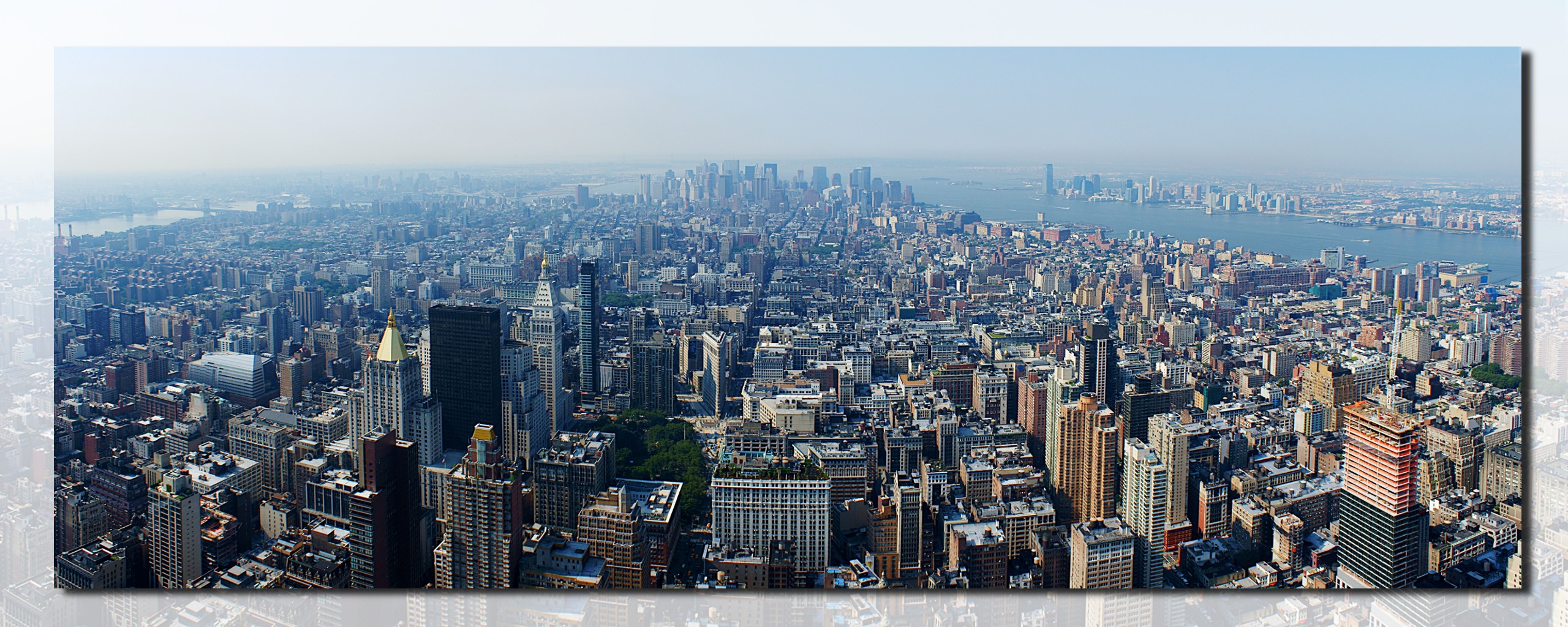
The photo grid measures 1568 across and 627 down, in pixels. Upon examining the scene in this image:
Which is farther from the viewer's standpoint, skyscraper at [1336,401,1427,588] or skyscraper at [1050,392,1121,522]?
skyscraper at [1050,392,1121,522]

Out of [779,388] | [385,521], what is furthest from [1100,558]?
[779,388]

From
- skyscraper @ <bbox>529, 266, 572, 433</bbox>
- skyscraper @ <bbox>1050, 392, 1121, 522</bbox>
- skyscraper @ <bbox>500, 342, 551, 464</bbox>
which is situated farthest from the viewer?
skyscraper @ <bbox>529, 266, 572, 433</bbox>

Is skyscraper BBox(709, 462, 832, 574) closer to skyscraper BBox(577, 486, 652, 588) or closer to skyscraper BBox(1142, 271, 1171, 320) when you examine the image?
skyscraper BBox(577, 486, 652, 588)

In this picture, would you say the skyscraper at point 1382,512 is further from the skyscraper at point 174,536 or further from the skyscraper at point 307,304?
the skyscraper at point 307,304

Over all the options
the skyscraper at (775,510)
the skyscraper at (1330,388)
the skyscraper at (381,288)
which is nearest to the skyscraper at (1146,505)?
the skyscraper at (775,510)

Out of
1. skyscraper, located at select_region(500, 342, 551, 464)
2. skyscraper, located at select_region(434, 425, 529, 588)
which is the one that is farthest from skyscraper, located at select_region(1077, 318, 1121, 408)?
skyscraper, located at select_region(434, 425, 529, 588)

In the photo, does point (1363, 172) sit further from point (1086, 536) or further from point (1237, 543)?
point (1086, 536)
